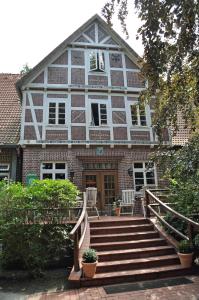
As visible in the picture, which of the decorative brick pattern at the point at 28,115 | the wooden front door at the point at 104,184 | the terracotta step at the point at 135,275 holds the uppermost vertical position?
the decorative brick pattern at the point at 28,115

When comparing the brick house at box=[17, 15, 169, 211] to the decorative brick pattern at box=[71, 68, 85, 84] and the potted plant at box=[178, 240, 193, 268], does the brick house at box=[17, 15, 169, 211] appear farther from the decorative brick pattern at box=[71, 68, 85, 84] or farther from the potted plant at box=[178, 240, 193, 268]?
the potted plant at box=[178, 240, 193, 268]

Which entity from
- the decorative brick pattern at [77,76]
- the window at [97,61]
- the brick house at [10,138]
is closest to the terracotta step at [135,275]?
the brick house at [10,138]

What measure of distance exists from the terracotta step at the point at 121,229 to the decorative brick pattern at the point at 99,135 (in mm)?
4998

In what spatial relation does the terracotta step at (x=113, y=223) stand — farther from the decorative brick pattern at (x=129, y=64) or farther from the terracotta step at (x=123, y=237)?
the decorative brick pattern at (x=129, y=64)

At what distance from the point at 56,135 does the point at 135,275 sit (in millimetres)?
7649

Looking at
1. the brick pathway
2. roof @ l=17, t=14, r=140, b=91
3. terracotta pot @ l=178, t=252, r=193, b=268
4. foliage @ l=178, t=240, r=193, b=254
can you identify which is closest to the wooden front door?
roof @ l=17, t=14, r=140, b=91

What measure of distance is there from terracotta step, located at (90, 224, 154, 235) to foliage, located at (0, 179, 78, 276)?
3.25 ft

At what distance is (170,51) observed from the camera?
5.58m

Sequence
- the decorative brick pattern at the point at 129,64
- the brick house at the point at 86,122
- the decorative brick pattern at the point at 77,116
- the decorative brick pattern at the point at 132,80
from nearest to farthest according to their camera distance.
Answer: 1. the brick house at the point at 86,122
2. the decorative brick pattern at the point at 77,116
3. the decorative brick pattern at the point at 132,80
4. the decorative brick pattern at the point at 129,64

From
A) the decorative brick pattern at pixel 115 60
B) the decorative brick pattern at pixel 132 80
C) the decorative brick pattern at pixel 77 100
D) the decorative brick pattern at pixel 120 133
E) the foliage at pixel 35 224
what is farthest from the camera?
the decorative brick pattern at pixel 115 60

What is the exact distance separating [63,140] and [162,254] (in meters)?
6.76

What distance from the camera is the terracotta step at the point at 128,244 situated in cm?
802

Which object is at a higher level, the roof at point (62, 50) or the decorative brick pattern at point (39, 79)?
the roof at point (62, 50)

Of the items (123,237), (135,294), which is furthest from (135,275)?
(123,237)
